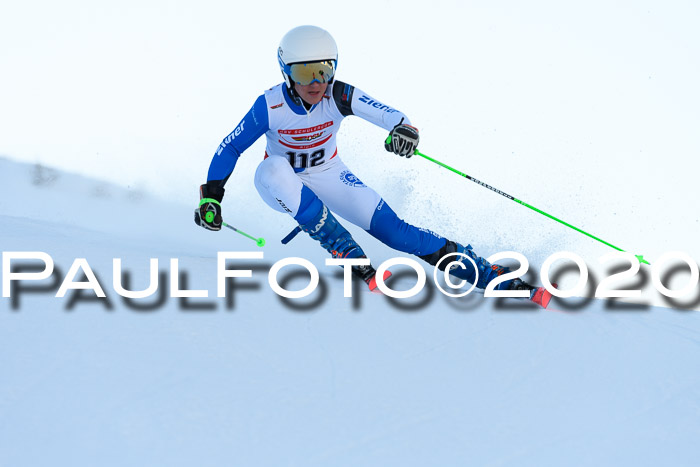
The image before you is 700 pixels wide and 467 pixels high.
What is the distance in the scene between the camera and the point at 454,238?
5742 millimetres

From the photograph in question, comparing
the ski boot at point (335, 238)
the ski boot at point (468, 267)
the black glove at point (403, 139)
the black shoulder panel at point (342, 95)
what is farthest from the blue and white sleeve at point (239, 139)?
the ski boot at point (468, 267)

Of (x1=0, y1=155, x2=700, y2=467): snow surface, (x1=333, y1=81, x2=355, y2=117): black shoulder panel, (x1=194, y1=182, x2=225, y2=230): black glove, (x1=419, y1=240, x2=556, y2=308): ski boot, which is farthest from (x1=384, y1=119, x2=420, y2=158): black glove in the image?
(x1=194, y1=182, x2=225, y2=230): black glove

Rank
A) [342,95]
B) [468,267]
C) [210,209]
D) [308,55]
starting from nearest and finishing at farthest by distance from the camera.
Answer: [308,55], [210,209], [342,95], [468,267]

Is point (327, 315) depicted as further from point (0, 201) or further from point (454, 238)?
point (0, 201)

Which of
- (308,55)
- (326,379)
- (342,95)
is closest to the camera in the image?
(326,379)

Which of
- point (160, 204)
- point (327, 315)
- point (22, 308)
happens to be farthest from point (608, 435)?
point (160, 204)

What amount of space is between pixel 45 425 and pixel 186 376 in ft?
1.48

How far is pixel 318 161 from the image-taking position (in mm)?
Result: 3818

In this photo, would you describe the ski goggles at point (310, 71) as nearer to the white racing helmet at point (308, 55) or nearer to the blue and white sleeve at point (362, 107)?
the white racing helmet at point (308, 55)
